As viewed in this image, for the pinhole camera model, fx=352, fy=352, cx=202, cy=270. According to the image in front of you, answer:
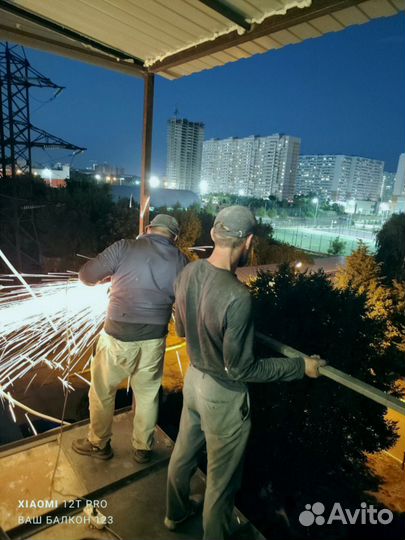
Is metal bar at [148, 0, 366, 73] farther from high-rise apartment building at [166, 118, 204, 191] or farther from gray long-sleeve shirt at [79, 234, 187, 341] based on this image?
high-rise apartment building at [166, 118, 204, 191]

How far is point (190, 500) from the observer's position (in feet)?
8.83

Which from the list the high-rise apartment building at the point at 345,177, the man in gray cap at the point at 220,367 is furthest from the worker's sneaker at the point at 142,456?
the high-rise apartment building at the point at 345,177

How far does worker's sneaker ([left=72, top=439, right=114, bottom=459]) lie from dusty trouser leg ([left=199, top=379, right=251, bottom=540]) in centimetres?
119

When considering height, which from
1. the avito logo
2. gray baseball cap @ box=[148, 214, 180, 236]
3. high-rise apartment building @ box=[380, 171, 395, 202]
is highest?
high-rise apartment building @ box=[380, 171, 395, 202]

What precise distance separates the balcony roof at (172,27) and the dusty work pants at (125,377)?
2.46 meters

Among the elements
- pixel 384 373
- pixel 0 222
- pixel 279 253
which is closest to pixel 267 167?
pixel 279 253

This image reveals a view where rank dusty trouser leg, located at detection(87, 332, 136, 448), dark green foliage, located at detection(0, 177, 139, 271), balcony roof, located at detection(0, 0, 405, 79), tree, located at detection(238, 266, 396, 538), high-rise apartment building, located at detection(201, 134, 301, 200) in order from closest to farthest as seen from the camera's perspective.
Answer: balcony roof, located at detection(0, 0, 405, 79), dusty trouser leg, located at detection(87, 332, 136, 448), tree, located at detection(238, 266, 396, 538), dark green foliage, located at detection(0, 177, 139, 271), high-rise apartment building, located at detection(201, 134, 301, 200)

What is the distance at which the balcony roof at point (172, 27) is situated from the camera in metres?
2.22

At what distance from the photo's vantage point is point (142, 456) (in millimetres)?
3096

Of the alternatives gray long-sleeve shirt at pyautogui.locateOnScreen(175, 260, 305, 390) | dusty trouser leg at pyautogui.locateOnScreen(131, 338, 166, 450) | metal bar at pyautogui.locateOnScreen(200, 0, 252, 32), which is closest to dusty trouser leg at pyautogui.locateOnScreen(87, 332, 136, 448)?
dusty trouser leg at pyautogui.locateOnScreen(131, 338, 166, 450)

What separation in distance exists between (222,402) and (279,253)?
73.2ft

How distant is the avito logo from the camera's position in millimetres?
5022

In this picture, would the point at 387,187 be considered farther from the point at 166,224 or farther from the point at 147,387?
the point at 147,387

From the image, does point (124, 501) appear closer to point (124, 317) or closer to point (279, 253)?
point (124, 317)
